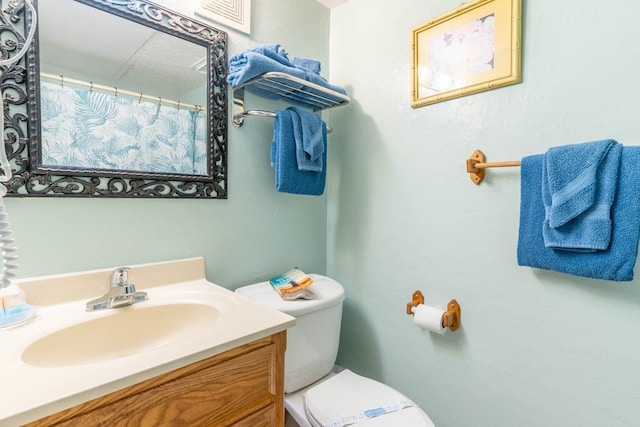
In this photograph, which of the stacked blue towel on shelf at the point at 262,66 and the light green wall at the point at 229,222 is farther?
the stacked blue towel on shelf at the point at 262,66

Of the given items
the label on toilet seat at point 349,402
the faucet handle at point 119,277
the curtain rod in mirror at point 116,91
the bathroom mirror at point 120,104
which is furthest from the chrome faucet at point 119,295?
the label on toilet seat at point 349,402

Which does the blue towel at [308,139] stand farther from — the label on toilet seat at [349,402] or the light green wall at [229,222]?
the label on toilet seat at [349,402]

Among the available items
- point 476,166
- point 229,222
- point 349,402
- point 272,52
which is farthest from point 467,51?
point 349,402

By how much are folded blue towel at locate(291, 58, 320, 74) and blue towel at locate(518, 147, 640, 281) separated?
906 mm

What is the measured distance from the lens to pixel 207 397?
2.21ft

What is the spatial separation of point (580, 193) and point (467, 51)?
2.08 ft

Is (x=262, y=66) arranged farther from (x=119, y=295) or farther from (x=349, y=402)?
(x=349, y=402)

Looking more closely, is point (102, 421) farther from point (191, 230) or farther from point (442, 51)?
point (442, 51)

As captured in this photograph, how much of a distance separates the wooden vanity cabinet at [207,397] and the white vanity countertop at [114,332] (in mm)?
28

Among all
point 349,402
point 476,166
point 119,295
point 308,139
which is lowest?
point 349,402

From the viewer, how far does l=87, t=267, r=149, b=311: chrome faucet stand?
0.87m

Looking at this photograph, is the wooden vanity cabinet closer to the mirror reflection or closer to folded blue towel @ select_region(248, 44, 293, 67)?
the mirror reflection

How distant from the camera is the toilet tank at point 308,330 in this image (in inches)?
44.3

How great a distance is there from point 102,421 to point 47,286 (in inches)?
20.0
